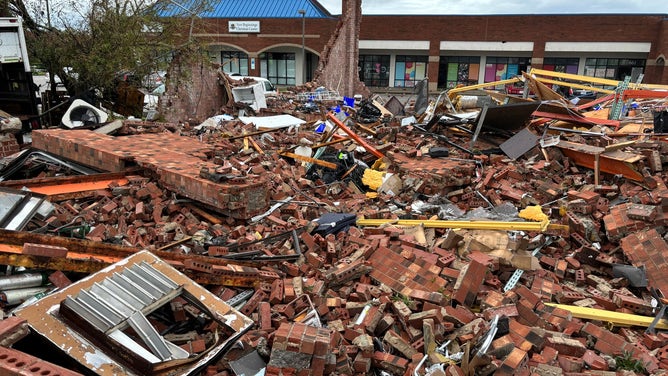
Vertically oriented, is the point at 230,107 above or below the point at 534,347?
above

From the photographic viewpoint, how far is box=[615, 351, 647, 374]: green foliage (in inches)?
153

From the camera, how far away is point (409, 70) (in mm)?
36406

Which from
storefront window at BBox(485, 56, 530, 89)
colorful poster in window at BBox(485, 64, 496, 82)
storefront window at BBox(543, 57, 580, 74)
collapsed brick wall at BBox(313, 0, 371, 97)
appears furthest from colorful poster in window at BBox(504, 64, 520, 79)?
collapsed brick wall at BBox(313, 0, 371, 97)

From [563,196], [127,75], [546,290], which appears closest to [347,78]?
[127,75]

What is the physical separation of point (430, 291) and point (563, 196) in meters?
3.99

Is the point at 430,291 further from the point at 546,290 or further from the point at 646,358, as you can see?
the point at 646,358

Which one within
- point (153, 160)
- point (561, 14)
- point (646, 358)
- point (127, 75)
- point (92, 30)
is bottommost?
point (646, 358)

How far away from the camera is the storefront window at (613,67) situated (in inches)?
1332

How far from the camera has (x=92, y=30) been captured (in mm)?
12828

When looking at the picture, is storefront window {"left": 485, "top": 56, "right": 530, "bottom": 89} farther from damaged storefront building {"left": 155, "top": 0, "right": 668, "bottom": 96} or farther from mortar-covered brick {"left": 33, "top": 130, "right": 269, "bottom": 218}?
mortar-covered brick {"left": 33, "top": 130, "right": 269, "bottom": 218}

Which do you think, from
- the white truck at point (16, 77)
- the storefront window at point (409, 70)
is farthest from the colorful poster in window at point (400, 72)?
the white truck at point (16, 77)

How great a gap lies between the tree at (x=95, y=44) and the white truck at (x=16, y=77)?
2.26 metres

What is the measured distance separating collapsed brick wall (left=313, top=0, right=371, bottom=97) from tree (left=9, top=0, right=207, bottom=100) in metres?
7.28

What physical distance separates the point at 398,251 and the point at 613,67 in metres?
36.8
